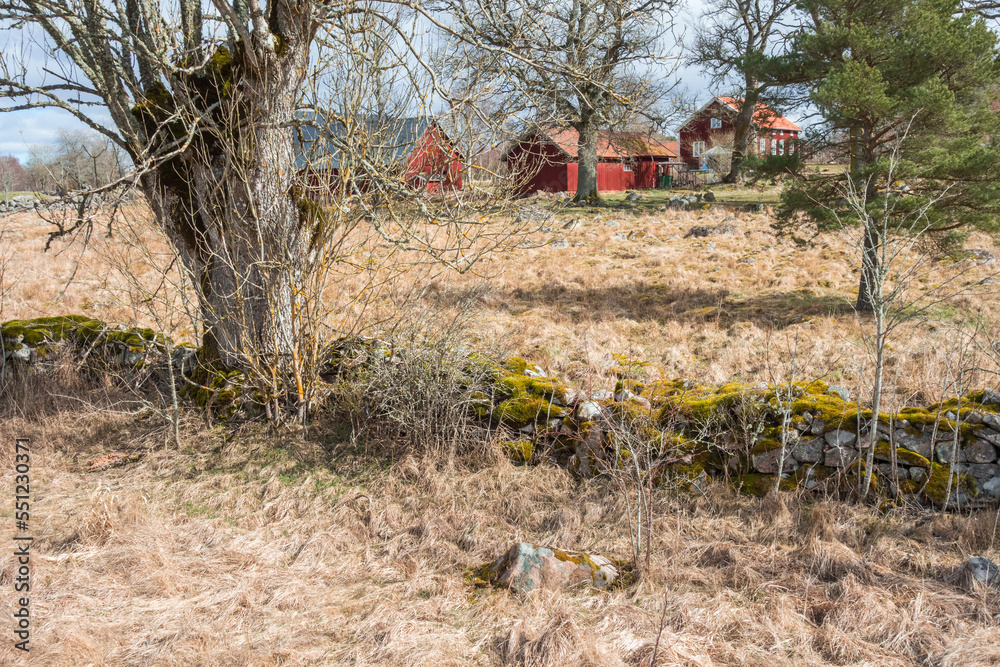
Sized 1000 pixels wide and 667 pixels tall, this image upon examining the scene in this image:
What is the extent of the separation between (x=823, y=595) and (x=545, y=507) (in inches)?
71.0

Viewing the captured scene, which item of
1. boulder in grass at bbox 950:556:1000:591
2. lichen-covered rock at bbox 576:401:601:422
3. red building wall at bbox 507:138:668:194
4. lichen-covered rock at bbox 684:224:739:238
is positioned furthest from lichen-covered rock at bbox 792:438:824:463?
red building wall at bbox 507:138:668:194

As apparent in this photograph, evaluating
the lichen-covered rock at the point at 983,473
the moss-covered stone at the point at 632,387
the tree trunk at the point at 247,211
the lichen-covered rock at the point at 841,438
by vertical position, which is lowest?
the lichen-covered rock at the point at 983,473

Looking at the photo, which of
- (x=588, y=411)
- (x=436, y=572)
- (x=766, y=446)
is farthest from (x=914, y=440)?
(x=436, y=572)

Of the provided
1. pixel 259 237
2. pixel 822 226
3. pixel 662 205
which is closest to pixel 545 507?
pixel 259 237

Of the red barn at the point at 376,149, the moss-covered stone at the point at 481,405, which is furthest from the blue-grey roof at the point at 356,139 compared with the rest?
the moss-covered stone at the point at 481,405

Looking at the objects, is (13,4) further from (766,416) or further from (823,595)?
(823,595)

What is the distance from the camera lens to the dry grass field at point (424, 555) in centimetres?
300

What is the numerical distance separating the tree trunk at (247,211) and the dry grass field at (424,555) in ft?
3.18

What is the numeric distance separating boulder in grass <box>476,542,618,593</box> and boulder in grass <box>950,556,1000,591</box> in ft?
5.95

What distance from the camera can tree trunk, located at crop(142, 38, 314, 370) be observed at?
5.26 metres

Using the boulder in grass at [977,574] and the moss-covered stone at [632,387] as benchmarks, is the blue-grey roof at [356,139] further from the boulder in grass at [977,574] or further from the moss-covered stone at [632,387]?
the boulder in grass at [977,574]

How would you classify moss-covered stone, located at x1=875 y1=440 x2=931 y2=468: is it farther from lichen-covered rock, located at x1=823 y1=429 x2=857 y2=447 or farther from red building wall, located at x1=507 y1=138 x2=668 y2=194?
red building wall, located at x1=507 y1=138 x2=668 y2=194

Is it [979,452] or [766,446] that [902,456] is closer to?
[979,452]

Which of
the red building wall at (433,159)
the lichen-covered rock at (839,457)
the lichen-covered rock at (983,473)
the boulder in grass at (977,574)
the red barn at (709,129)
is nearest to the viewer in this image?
the boulder in grass at (977,574)
